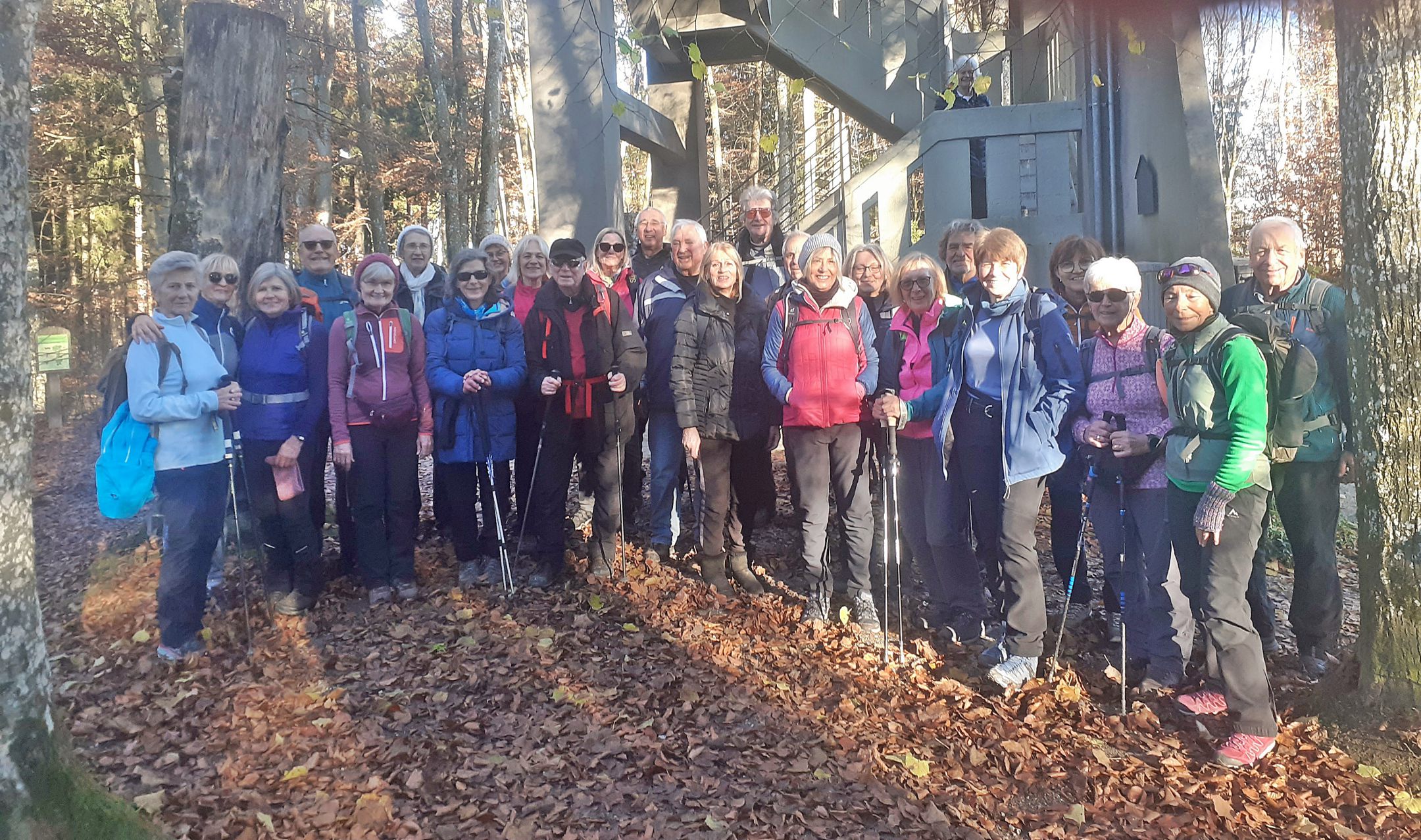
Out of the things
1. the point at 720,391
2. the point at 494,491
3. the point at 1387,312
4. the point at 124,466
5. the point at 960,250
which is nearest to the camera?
the point at 1387,312

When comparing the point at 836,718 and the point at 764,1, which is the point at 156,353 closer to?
the point at 836,718

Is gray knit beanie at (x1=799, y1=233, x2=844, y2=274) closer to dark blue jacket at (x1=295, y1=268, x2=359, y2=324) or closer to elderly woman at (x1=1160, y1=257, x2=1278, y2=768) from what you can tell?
elderly woman at (x1=1160, y1=257, x2=1278, y2=768)

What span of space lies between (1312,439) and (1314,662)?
3.79ft

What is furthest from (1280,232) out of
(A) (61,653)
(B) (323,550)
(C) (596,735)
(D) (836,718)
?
(A) (61,653)

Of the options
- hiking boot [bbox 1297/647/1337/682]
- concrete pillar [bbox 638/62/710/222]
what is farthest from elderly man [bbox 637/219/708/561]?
concrete pillar [bbox 638/62/710/222]

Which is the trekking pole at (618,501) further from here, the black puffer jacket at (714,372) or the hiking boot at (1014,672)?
the hiking boot at (1014,672)

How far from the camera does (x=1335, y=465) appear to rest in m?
4.46

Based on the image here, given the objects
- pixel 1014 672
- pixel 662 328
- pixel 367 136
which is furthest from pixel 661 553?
pixel 367 136

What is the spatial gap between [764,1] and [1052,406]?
8092mm

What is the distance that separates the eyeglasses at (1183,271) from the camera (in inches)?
164

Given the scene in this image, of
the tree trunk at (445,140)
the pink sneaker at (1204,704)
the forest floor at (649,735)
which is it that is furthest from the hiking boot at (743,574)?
the tree trunk at (445,140)

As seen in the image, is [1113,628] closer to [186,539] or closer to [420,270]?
[186,539]

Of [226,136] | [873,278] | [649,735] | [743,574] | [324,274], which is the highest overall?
[226,136]

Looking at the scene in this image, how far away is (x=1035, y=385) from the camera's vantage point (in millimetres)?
4711
